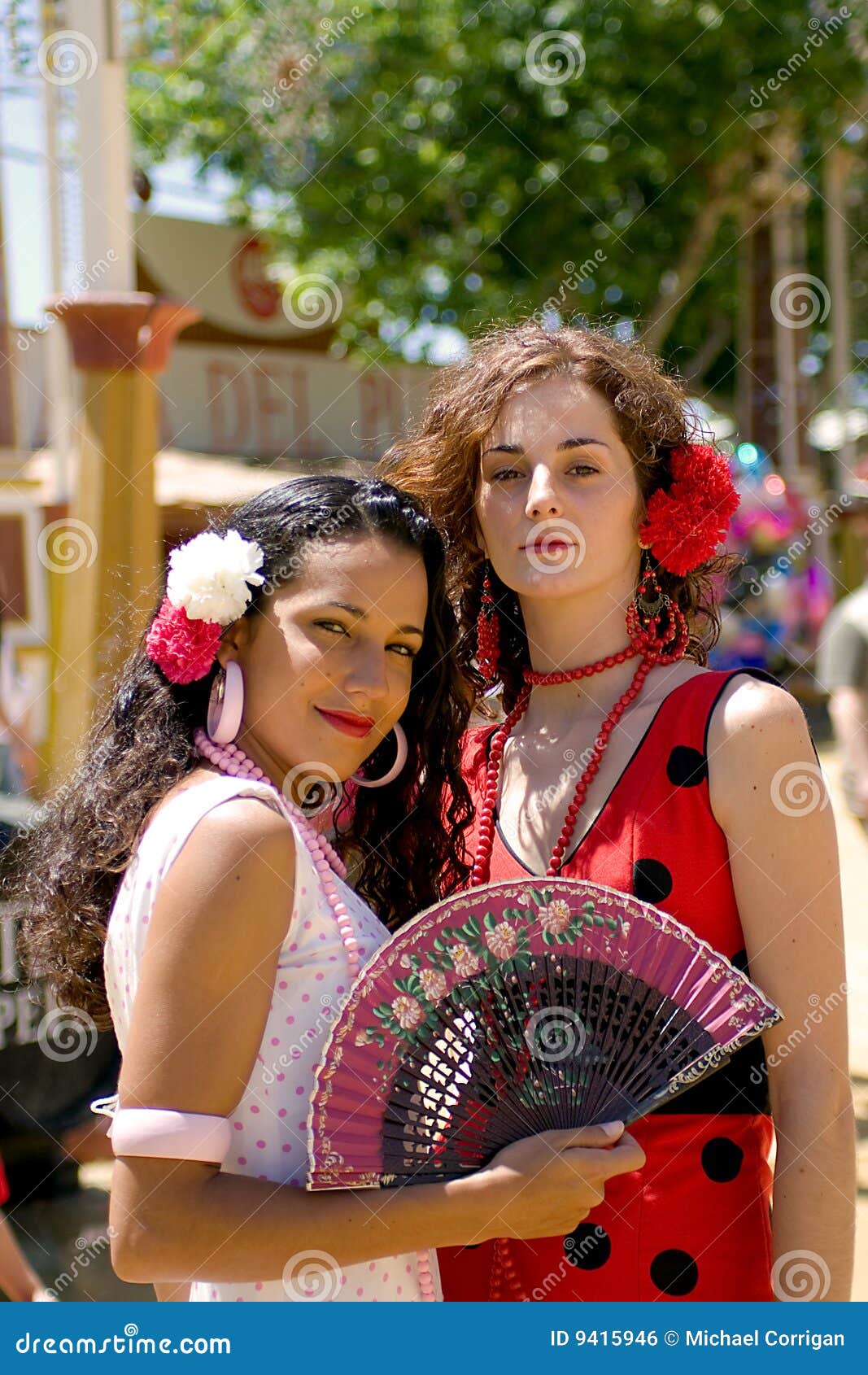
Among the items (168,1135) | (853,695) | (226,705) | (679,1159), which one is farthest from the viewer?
(853,695)

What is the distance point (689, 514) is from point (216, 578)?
2.72ft

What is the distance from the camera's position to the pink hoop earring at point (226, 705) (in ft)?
5.64

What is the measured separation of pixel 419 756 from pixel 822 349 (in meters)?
20.7

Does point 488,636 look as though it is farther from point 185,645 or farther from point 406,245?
point 406,245

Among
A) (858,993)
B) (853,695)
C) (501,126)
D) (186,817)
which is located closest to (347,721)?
(186,817)

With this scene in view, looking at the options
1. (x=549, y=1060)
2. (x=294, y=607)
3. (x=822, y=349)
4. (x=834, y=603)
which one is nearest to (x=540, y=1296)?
(x=549, y=1060)

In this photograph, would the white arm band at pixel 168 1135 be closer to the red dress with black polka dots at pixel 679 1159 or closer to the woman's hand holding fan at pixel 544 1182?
the woman's hand holding fan at pixel 544 1182

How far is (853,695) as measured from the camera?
16.5ft

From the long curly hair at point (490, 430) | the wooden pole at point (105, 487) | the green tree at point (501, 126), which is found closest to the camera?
the long curly hair at point (490, 430)

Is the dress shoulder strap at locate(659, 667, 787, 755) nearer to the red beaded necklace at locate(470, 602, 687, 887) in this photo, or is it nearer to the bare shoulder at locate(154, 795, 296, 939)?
→ the red beaded necklace at locate(470, 602, 687, 887)

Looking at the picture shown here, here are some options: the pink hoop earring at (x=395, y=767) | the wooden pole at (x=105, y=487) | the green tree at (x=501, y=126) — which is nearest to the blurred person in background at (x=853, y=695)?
the wooden pole at (x=105, y=487)

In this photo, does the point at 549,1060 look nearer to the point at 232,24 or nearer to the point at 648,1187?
the point at 648,1187

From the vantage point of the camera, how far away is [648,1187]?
1865mm

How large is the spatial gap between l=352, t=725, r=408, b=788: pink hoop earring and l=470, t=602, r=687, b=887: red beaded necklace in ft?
0.56
